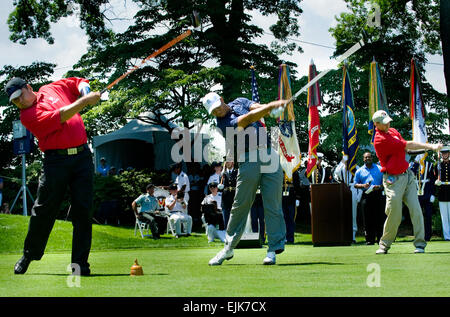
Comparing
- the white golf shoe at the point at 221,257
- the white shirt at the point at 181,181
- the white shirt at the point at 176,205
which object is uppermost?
the white shirt at the point at 181,181

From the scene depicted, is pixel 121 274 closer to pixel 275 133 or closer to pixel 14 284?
pixel 14 284

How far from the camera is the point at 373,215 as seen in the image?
16.5 meters

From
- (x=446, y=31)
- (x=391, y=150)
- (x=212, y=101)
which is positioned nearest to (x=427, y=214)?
(x=391, y=150)

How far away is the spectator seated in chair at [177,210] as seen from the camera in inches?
804

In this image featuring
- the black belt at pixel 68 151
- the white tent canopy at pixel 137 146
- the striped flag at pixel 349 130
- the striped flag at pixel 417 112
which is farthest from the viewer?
the white tent canopy at pixel 137 146

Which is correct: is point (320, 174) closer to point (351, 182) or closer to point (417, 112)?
point (351, 182)

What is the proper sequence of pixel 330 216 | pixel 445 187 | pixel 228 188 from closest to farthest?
pixel 330 216, pixel 228 188, pixel 445 187

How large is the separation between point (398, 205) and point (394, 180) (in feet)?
1.35

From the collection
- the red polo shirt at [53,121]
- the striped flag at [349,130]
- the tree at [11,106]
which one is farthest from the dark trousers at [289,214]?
the tree at [11,106]

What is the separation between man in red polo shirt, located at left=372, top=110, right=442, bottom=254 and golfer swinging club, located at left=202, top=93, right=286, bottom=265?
9.57 ft

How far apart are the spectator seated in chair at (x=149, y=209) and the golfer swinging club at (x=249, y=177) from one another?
11.1m

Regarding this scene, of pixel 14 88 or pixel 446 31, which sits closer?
pixel 14 88

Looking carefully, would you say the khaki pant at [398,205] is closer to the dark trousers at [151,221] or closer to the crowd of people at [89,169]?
the crowd of people at [89,169]
